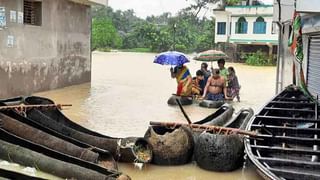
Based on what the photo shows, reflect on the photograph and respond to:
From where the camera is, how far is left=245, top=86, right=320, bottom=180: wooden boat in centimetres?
483

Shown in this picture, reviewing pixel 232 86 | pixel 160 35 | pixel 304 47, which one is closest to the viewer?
pixel 304 47

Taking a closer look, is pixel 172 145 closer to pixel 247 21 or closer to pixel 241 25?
pixel 247 21

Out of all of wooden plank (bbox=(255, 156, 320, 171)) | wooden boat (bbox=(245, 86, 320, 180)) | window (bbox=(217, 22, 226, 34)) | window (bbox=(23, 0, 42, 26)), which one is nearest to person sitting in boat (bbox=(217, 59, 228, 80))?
wooden boat (bbox=(245, 86, 320, 180))

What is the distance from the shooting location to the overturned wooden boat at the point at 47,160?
5166mm

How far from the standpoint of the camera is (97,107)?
12383mm

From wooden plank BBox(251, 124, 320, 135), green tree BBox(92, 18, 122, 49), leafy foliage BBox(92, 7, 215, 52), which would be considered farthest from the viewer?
green tree BBox(92, 18, 122, 49)

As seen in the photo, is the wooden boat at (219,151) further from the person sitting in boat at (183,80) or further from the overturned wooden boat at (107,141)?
the person sitting in boat at (183,80)

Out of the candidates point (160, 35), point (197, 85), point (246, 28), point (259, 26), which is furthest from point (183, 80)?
point (160, 35)

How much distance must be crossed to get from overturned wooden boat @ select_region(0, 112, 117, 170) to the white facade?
109 ft

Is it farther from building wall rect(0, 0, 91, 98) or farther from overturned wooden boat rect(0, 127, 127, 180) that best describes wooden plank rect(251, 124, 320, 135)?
building wall rect(0, 0, 91, 98)

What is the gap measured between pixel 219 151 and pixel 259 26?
33951 mm

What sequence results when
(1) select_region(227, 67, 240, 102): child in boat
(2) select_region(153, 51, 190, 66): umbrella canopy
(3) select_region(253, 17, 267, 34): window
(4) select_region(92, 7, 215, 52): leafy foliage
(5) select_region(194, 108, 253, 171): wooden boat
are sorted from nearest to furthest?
(5) select_region(194, 108, 253, 171): wooden boat → (2) select_region(153, 51, 190, 66): umbrella canopy → (1) select_region(227, 67, 240, 102): child in boat → (3) select_region(253, 17, 267, 34): window → (4) select_region(92, 7, 215, 52): leafy foliage

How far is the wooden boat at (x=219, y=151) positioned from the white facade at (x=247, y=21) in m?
32.4

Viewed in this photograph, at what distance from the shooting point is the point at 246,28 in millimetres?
39312
